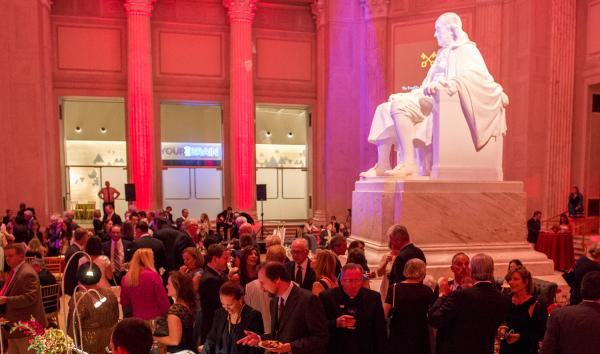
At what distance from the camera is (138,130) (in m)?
15.1

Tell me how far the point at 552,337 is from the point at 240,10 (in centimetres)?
1508

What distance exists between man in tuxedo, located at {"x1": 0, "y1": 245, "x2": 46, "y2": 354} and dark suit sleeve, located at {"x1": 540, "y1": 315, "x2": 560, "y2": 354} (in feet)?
13.8

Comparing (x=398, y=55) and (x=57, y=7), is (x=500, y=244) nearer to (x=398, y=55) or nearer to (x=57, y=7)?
(x=398, y=55)

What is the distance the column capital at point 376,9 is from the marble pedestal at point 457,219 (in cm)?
1003

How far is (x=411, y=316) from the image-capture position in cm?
340

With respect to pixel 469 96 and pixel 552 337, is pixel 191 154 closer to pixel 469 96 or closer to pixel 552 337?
pixel 469 96

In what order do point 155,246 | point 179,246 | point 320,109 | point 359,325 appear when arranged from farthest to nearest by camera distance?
point 320,109, point 179,246, point 155,246, point 359,325

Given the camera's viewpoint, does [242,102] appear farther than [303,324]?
Yes

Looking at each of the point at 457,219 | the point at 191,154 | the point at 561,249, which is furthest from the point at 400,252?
the point at 191,154

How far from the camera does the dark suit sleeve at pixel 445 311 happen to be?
10.4 feet

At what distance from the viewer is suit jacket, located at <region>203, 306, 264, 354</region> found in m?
2.96

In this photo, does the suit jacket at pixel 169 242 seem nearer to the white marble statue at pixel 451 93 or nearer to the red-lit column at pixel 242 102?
the white marble statue at pixel 451 93

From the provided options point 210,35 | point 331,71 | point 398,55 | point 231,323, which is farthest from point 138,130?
point 231,323

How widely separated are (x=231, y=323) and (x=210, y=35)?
15005mm
